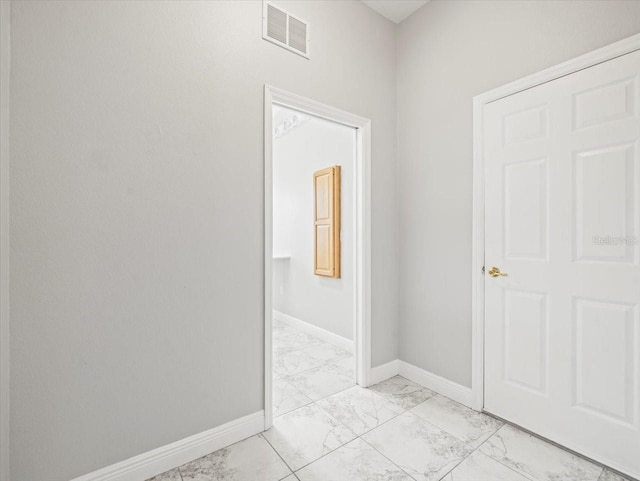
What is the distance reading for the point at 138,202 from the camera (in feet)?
5.15

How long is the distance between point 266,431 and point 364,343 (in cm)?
98

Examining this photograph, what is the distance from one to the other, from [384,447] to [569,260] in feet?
4.87

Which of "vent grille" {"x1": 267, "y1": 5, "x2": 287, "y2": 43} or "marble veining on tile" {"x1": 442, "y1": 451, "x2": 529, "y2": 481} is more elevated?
"vent grille" {"x1": 267, "y1": 5, "x2": 287, "y2": 43}

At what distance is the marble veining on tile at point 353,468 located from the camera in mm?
1574

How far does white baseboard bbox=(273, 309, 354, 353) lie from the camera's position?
11.1ft

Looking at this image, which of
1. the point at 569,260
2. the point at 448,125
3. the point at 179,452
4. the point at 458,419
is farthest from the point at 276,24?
the point at 458,419

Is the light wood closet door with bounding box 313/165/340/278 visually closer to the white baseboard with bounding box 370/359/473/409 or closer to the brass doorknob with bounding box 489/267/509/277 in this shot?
the white baseboard with bounding box 370/359/473/409

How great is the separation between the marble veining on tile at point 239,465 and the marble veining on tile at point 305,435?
0.21 ft

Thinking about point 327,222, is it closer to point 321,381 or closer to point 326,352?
point 326,352

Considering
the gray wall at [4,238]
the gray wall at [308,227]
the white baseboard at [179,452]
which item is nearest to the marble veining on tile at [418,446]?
the white baseboard at [179,452]

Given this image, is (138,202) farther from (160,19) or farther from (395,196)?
(395,196)

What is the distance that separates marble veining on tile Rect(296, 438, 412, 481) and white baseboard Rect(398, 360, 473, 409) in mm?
872

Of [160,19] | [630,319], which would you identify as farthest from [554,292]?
[160,19]

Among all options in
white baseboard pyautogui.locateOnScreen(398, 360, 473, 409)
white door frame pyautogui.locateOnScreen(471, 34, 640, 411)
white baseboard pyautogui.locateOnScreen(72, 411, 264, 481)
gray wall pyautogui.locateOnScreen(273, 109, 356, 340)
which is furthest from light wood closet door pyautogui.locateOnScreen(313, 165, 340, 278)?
white baseboard pyautogui.locateOnScreen(72, 411, 264, 481)
